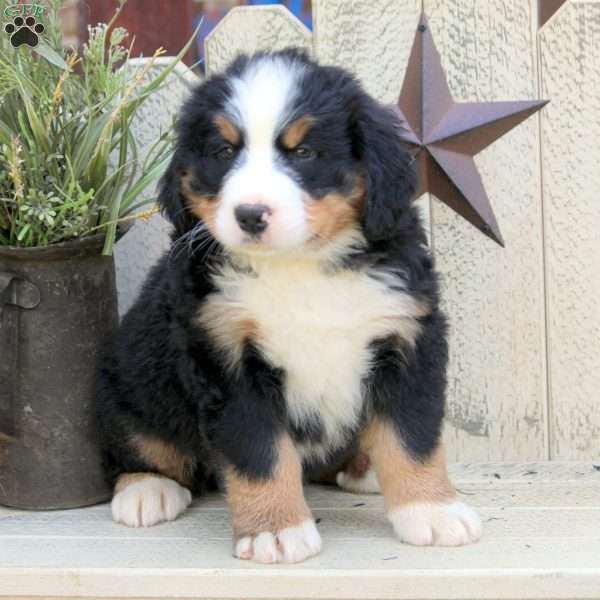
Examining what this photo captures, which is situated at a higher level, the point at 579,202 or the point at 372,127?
the point at 372,127

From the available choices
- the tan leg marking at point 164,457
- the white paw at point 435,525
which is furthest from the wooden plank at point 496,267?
the tan leg marking at point 164,457

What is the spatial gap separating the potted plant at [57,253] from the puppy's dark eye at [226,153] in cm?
44

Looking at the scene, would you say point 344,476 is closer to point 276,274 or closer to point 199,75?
point 276,274

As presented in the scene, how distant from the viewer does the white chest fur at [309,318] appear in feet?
9.21

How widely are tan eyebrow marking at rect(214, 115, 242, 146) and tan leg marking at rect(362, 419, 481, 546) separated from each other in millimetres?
845

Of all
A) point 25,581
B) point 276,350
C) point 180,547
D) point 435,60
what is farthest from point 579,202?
point 25,581

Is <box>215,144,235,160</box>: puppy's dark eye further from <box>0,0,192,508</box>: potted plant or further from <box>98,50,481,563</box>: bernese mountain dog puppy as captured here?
<box>0,0,192,508</box>: potted plant

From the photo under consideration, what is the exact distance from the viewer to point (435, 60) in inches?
134

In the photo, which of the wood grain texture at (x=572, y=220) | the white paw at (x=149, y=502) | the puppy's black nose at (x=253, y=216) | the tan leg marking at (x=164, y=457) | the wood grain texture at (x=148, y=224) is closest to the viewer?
the puppy's black nose at (x=253, y=216)

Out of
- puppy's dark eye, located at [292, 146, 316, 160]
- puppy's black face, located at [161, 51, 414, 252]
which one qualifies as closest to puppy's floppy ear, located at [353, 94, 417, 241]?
puppy's black face, located at [161, 51, 414, 252]

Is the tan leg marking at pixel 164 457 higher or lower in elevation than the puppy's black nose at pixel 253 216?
lower

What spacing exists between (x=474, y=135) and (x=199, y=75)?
948 mm

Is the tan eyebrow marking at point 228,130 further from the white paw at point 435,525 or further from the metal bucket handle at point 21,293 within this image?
the white paw at point 435,525

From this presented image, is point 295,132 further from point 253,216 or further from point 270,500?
point 270,500
